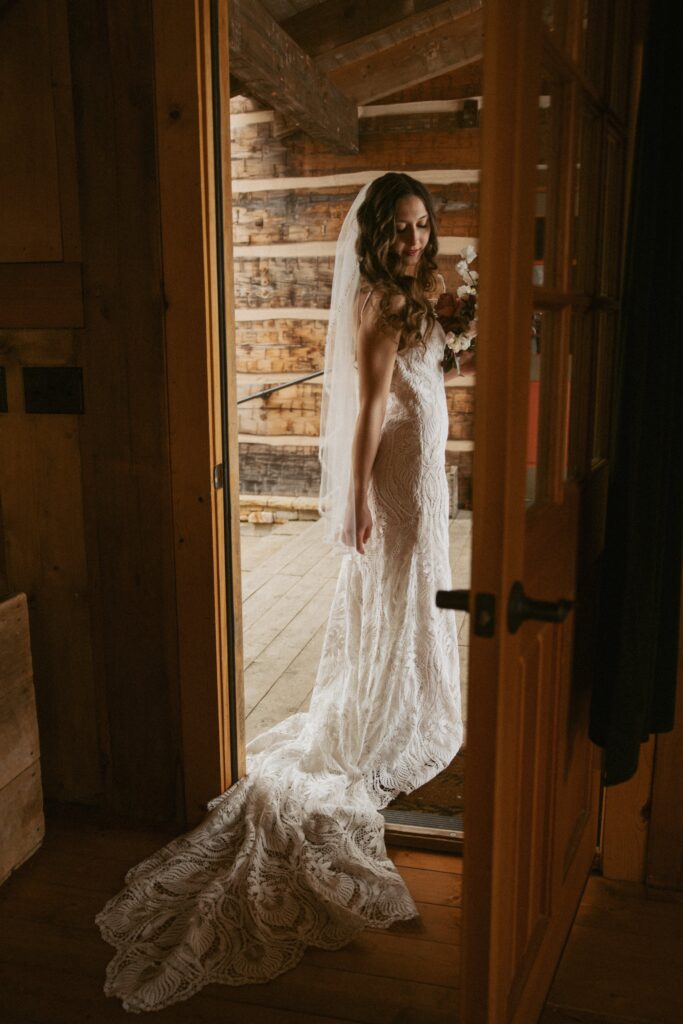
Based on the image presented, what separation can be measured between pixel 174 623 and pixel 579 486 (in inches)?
43.3

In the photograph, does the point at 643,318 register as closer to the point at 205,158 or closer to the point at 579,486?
the point at 579,486

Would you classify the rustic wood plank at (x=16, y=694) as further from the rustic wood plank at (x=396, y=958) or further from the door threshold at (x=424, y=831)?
the door threshold at (x=424, y=831)

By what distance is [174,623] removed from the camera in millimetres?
2141

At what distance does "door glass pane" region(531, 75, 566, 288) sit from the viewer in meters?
1.20

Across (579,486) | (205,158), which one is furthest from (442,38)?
(579,486)

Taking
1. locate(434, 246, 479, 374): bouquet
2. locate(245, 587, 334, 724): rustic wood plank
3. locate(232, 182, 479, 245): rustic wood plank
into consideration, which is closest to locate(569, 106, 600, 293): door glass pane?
locate(434, 246, 479, 374): bouquet

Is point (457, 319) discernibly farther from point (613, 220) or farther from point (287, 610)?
point (287, 610)

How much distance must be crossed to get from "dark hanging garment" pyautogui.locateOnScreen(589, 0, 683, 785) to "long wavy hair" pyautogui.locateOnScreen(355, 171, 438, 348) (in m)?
0.86

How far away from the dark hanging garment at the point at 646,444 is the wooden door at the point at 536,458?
0.23 ft

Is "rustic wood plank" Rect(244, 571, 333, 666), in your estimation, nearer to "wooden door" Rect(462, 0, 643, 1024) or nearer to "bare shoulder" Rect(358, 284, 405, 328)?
"bare shoulder" Rect(358, 284, 405, 328)

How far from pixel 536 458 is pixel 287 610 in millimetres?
2875

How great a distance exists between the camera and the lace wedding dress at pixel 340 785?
177 centimetres

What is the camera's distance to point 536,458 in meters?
1.34

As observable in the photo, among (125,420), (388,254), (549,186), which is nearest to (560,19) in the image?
(549,186)
